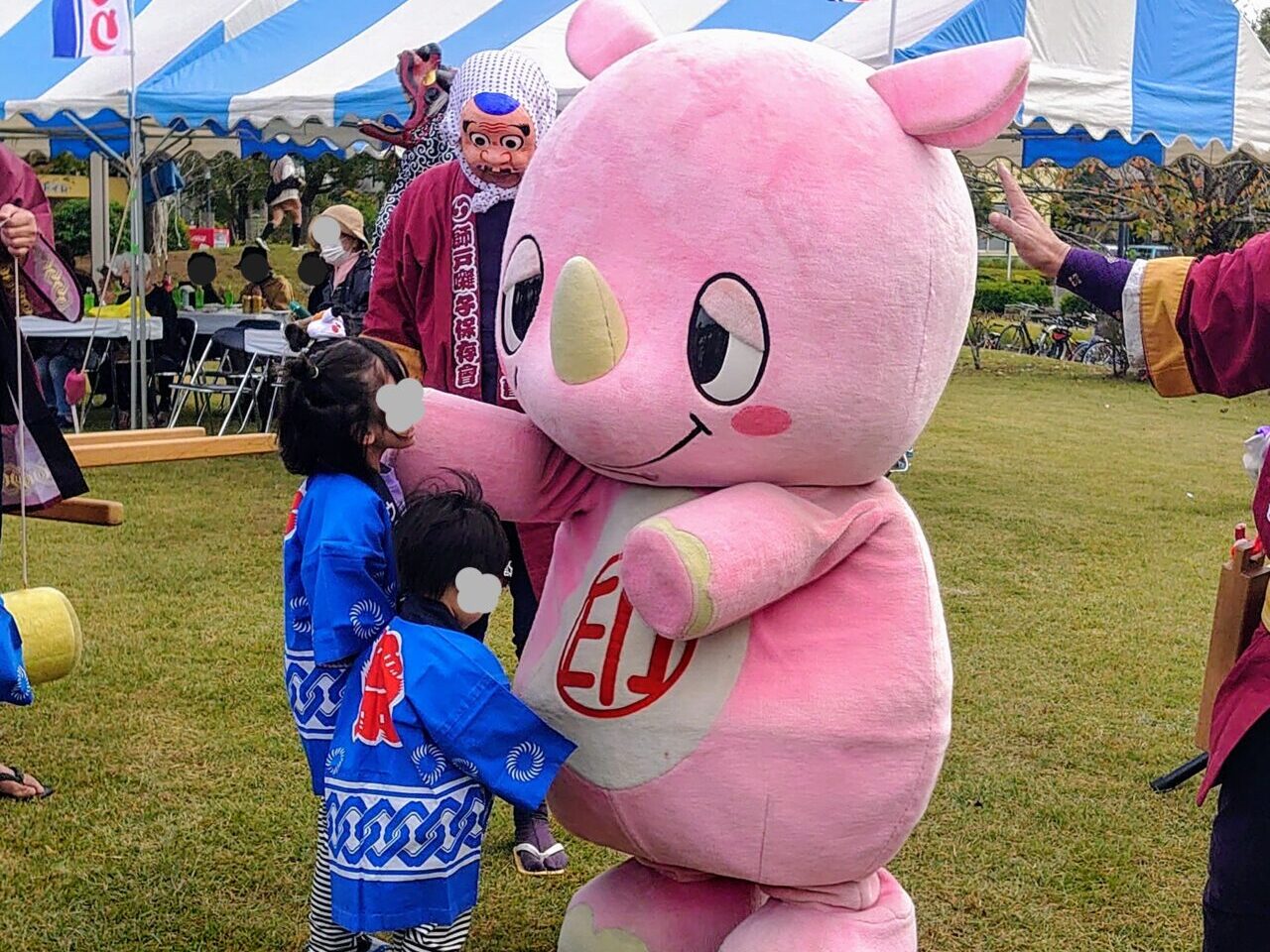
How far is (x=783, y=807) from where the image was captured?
86.1 inches

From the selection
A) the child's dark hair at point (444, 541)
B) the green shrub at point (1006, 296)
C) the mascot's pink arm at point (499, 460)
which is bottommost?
the green shrub at point (1006, 296)

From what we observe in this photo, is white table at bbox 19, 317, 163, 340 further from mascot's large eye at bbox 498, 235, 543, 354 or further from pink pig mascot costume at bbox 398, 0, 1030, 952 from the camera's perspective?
pink pig mascot costume at bbox 398, 0, 1030, 952

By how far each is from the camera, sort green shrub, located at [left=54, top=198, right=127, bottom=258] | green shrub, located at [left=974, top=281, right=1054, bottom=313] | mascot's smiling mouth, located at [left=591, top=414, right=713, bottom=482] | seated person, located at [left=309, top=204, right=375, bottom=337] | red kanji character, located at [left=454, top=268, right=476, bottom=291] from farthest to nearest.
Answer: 1. green shrub, located at [left=974, top=281, right=1054, bottom=313]
2. green shrub, located at [left=54, top=198, right=127, bottom=258]
3. seated person, located at [left=309, top=204, right=375, bottom=337]
4. red kanji character, located at [left=454, top=268, right=476, bottom=291]
5. mascot's smiling mouth, located at [left=591, top=414, right=713, bottom=482]

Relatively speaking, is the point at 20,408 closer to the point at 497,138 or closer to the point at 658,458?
the point at 497,138

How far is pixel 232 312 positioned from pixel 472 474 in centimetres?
955

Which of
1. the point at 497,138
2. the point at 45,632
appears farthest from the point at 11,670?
the point at 497,138

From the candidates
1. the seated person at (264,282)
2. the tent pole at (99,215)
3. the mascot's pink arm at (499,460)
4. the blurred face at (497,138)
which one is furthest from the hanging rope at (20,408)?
the tent pole at (99,215)

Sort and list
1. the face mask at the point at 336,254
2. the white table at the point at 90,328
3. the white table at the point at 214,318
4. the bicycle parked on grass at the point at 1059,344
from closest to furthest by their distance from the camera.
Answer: the face mask at the point at 336,254
the white table at the point at 90,328
the white table at the point at 214,318
the bicycle parked on grass at the point at 1059,344

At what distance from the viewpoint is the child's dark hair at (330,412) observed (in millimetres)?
2545

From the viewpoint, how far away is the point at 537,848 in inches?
132

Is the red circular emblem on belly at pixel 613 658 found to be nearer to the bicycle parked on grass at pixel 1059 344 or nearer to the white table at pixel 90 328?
the white table at pixel 90 328

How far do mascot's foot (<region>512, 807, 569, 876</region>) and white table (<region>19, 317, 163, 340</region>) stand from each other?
748 cm

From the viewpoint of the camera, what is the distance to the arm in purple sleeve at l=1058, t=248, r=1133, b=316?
2.08 metres

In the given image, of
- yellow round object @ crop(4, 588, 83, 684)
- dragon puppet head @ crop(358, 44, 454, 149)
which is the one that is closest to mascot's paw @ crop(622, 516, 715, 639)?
yellow round object @ crop(4, 588, 83, 684)
